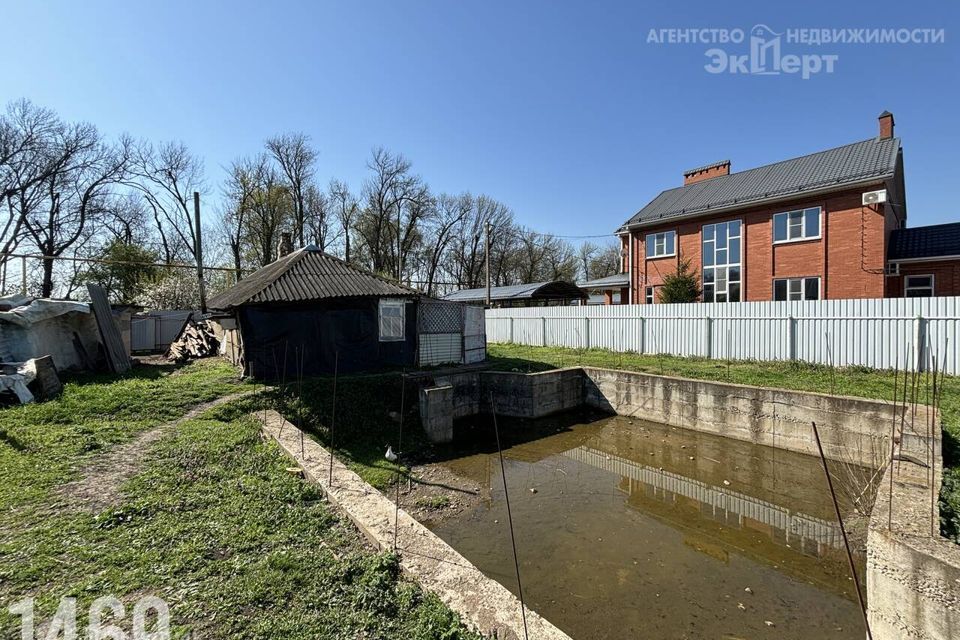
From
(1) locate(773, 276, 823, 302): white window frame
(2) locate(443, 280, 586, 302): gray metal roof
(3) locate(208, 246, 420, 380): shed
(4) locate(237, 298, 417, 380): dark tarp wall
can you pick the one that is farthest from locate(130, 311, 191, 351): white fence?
(1) locate(773, 276, 823, 302): white window frame

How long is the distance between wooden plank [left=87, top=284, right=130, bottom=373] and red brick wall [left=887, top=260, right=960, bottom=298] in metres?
24.1

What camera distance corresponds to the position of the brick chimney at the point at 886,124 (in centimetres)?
1625

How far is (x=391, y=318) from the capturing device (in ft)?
36.3

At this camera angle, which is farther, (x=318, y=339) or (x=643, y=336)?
(x=643, y=336)

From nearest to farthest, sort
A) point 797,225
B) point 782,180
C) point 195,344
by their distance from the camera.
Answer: point 195,344
point 797,225
point 782,180

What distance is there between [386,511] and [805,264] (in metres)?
17.8

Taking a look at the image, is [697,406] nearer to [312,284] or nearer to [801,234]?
[312,284]

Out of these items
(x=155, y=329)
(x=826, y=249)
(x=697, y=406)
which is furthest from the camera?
(x=155, y=329)

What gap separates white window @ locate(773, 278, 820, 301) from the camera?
50.8 feet

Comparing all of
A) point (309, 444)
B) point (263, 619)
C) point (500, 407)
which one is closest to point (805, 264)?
point (500, 407)

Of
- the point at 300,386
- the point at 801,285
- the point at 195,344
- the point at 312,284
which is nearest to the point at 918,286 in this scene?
the point at 801,285

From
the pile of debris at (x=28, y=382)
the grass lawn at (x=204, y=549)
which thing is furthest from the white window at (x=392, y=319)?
the pile of debris at (x=28, y=382)

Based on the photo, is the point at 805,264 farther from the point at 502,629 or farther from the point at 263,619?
the point at 263,619

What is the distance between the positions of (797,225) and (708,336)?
7260 millimetres
